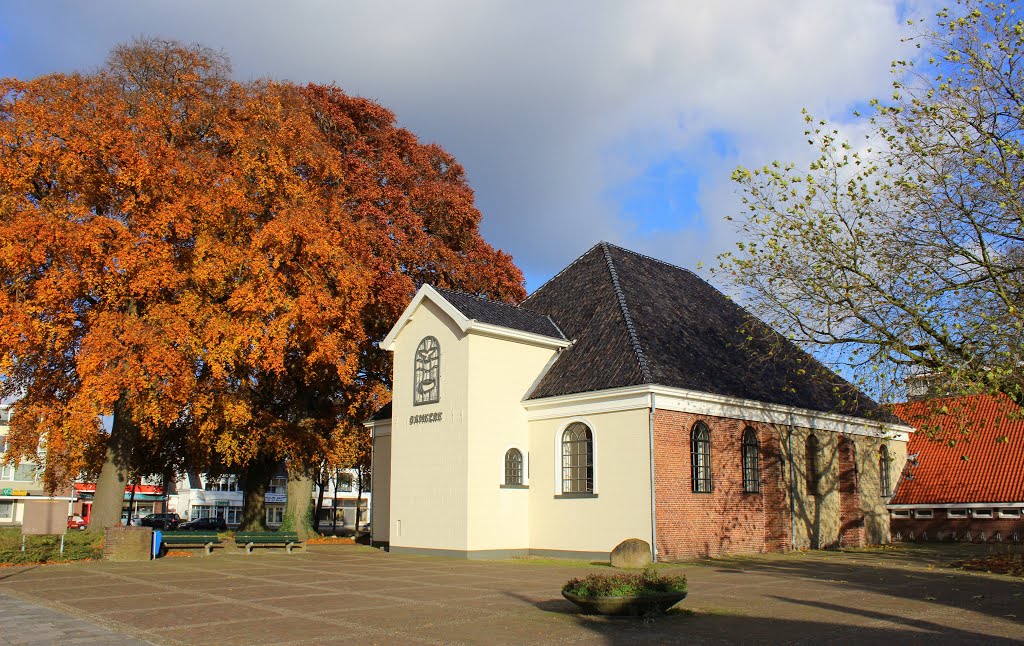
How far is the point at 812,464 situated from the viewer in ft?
88.2

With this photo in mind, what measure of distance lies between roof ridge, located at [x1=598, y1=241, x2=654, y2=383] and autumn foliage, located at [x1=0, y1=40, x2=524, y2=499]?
24.0 feet

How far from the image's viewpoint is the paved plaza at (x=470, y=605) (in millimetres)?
10086

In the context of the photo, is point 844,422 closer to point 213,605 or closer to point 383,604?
point 383,604

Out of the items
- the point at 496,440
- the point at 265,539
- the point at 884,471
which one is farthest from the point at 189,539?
the point at 884,471

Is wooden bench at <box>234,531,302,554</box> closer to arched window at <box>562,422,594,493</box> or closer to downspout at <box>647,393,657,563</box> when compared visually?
arched window at <box>562,422,594,493</box>

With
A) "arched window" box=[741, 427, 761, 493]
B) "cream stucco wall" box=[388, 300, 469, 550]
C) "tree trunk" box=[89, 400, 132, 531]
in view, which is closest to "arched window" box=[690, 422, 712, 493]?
"arched window" box=[741, 427, 761, 493]

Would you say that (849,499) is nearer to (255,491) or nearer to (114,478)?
(255,491)

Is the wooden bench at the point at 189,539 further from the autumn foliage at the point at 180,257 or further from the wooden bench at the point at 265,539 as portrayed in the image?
the autumn foliage at the point at 180,257

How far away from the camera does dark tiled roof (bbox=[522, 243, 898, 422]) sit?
73.7ft

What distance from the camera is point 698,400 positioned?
2236 centimetres

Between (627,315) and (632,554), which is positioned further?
(627,315)

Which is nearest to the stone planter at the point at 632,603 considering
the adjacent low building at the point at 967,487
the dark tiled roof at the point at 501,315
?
the dark tiled roof at the point at 501,315

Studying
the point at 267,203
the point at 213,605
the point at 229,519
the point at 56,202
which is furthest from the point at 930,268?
the point at 229,519

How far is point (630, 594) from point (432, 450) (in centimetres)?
1352
